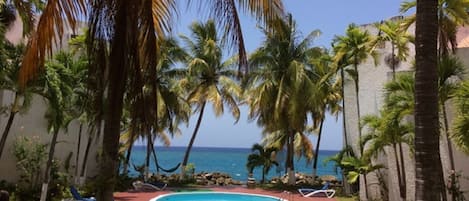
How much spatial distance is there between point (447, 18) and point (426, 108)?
9.13 meters

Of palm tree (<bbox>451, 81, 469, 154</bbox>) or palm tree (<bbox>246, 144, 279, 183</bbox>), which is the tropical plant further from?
palm tree (<bbox>246, 144, 279, 183</bbox>)

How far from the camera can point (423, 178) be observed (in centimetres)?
571

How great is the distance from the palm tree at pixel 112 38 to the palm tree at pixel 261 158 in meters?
22.0

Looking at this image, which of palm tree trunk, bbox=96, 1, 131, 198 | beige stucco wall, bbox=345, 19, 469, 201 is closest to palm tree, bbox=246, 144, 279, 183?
beige stucco wall, bbox=345, 19, 469, 201

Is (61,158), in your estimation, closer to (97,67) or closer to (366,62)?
(366,62)

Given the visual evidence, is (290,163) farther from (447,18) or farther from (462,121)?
(462,121)

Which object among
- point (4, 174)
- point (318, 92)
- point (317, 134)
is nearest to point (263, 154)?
point (317, 134)

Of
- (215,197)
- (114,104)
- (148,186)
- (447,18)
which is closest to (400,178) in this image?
(447,18)

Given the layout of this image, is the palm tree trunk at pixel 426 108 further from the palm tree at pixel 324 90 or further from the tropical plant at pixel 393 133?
the palm tree at pixel 324 90

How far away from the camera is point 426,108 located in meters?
5.79

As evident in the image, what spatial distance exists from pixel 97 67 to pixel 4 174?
14625mm

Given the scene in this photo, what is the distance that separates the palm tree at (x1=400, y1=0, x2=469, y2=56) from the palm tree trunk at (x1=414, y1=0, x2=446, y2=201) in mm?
6979

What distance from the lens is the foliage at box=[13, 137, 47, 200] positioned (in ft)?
58.6

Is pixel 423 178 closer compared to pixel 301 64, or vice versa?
pixel 423 178
